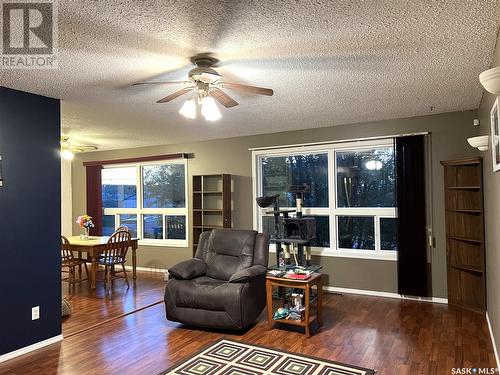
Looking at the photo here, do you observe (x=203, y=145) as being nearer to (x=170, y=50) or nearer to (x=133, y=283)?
(x=133, y=283)

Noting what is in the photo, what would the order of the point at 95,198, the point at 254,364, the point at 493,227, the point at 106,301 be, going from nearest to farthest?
1. the point at 254,364
2. the point at 493,227
3. the point at 106,301
4. the point at 95,198

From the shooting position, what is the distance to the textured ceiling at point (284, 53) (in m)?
2.05

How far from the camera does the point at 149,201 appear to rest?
7.23 m

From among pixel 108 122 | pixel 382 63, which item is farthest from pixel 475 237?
pixel 108 122

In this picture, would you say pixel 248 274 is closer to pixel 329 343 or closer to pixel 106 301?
pixel 329 343

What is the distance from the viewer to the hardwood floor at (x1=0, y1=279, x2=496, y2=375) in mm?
2979

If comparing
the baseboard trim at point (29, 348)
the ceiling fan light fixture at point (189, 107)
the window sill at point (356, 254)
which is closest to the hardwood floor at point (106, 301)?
the baseboard trim at point (29, 348)

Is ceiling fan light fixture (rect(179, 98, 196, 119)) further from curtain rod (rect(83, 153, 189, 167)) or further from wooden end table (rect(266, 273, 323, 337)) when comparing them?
curtain rod (rect(83, 153, 189, 167))

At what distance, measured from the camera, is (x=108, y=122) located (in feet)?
16.0

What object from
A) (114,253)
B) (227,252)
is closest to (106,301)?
(114,253)

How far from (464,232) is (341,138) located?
6.30 feet

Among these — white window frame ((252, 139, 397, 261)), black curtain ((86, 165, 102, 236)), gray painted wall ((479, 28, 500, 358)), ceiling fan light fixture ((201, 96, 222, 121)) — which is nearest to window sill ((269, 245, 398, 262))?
white window frame ((252, 139, 397, 261))

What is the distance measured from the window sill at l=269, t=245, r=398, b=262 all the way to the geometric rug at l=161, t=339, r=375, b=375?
7.60 ft

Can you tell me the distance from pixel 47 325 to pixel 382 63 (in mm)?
3711
